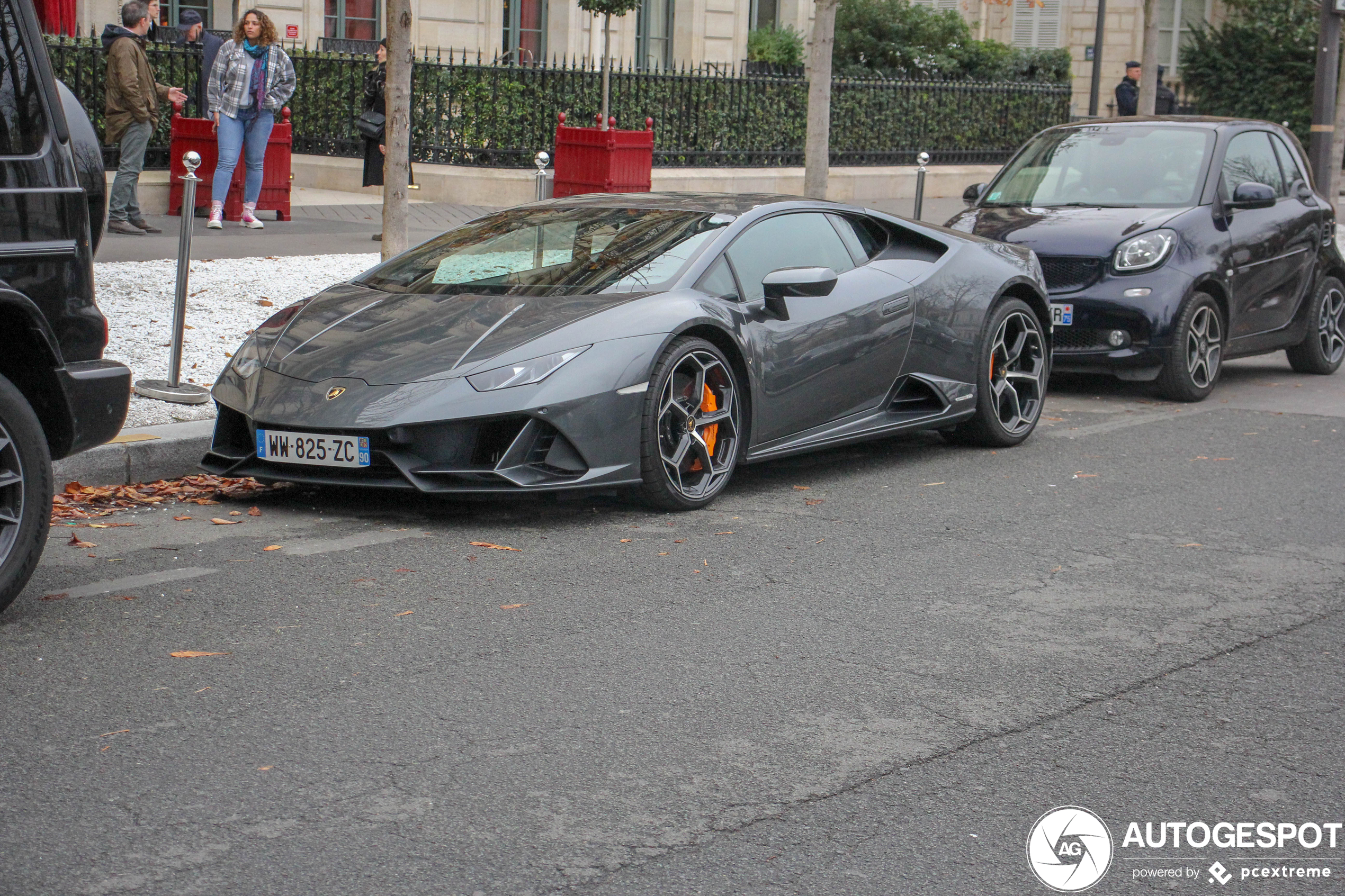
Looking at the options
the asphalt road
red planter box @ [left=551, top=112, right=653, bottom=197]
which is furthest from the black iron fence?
the asphalt road

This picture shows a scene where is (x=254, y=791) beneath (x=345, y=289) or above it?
beneath

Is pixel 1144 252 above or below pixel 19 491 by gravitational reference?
above

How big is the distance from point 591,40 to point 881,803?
85.0ft

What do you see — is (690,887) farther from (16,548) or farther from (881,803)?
(16,548)

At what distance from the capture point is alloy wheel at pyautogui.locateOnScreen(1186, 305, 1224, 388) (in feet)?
31.8

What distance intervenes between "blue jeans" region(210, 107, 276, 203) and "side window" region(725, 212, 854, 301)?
26.7 ft

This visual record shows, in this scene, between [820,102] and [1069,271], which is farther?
[820,102]

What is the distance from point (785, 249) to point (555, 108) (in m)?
11.7

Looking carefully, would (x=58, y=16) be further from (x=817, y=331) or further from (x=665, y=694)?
(x=665, y=694)

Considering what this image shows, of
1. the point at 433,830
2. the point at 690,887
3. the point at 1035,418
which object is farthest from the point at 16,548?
the point at 1035,418

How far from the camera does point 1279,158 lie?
1083 centimetres

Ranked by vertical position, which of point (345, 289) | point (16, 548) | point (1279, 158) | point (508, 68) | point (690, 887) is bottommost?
point (690, 887)

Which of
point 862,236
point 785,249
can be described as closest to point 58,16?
point 862,236

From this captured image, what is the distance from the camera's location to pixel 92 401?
4844mm
